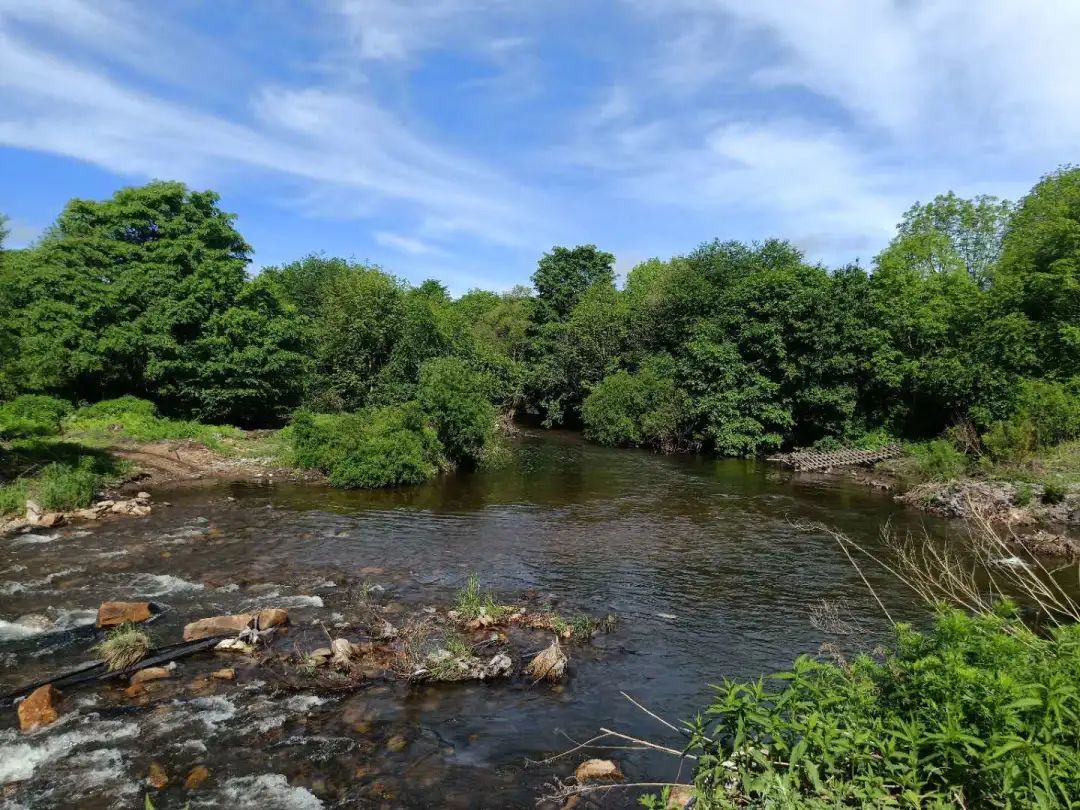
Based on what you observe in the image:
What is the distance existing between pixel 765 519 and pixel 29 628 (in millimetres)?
22091

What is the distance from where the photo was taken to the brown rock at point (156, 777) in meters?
8.62

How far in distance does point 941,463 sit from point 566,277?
A: 4449cm

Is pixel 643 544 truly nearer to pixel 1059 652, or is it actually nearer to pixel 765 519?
pixel 765 519

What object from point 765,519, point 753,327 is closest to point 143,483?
point 765,519

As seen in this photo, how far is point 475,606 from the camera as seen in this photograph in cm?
1465

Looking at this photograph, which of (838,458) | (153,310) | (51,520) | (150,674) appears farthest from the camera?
(838,458)

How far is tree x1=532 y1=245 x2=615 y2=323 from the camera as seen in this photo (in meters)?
66.6

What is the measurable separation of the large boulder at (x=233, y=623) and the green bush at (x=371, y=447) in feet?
48.8

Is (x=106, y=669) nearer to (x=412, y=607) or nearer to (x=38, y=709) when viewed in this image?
(x=38, y=709)

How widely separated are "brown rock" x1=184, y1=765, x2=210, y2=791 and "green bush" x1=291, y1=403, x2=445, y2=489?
19916 mm

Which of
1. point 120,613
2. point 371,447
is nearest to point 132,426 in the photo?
point 371,447

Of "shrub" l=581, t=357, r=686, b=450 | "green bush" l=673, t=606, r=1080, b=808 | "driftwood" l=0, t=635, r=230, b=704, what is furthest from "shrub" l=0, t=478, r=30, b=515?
"shrub" l=581, t=357, r=686, b=450

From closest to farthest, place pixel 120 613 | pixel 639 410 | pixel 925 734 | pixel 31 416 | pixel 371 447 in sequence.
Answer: pixel 925 734, pixel 120 613, pixel 371 447, pixel 31 416, pixel 639 410

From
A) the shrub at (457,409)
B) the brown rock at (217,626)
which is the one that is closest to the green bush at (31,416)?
the shrub at (457,409)
